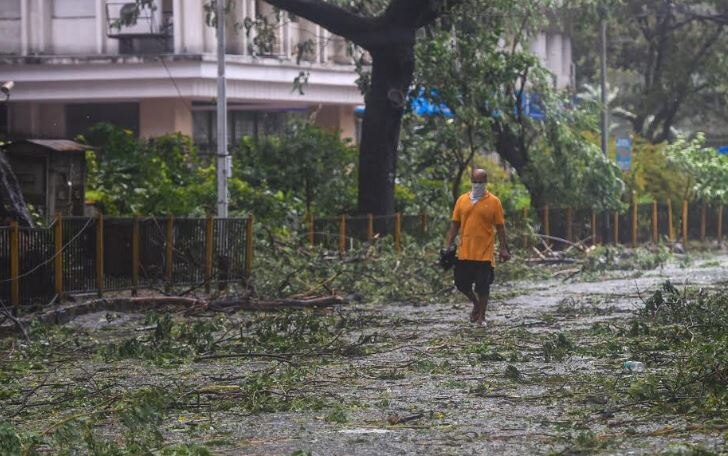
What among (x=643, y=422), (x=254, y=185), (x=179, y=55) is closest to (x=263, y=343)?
(x=643, y=422)

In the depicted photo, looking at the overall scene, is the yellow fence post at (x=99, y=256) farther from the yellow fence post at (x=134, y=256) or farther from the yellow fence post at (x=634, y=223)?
the yellow fence post at (x=634, y=223)

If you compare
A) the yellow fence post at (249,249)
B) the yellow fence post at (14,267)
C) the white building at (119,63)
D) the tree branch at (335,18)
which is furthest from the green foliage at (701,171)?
the yellow fence post at (14,267)

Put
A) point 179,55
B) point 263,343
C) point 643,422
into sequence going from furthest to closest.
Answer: point 179,55
point 263,343
point 643,422

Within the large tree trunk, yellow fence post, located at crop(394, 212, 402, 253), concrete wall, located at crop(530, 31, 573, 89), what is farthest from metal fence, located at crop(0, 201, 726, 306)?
concrete wall, located at crop(530, 31, 573, 89)

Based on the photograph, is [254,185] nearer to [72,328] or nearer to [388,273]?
[388,273]

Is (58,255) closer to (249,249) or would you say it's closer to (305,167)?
(249,249)

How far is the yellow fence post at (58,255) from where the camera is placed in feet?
65.2

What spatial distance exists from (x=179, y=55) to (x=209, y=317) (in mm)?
22221

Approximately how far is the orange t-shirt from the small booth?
9.03 meters

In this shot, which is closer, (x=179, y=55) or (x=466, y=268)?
(x=466, y=268)

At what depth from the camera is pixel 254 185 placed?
35.2 meters

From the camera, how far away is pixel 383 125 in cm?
3061

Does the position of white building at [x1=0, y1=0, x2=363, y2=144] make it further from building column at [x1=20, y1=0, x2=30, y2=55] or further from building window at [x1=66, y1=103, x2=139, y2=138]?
building window at [x1=66, y1=103, x2=139, y2=138]

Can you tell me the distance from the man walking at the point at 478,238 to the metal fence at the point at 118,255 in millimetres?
5161
